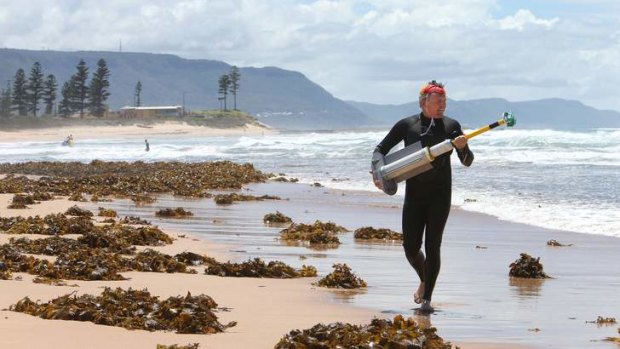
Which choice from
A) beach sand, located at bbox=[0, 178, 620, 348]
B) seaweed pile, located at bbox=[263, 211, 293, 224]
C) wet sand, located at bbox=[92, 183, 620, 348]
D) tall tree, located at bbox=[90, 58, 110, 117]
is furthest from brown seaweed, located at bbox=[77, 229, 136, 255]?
tall tree, located at bbox=[90, 58, 110, 117]

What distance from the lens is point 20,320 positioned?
19.8 feet

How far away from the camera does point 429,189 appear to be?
24.3ft

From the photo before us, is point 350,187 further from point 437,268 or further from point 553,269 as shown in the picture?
point 437,268

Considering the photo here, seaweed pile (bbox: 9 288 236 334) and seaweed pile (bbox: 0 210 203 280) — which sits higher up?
seaweed pile (bbox: 9 288 236 334)

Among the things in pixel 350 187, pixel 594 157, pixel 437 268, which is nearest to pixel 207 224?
pixel 437 268

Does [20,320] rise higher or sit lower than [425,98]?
lower

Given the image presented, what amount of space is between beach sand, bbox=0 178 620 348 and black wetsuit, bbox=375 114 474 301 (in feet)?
1.49

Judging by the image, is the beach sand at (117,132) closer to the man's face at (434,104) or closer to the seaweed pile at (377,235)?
the seaweed pile at (377,235)

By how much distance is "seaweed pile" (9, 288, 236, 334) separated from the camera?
597 cm

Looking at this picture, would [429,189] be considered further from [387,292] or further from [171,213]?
[171,213]

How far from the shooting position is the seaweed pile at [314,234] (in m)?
12.2

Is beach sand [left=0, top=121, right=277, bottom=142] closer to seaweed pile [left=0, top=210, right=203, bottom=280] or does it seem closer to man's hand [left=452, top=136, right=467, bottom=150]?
seaweed pile [left=0, top=210, right=203, bottom=280]

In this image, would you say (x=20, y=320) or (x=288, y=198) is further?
(x=288, y=198)

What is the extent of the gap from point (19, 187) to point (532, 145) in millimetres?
34907
